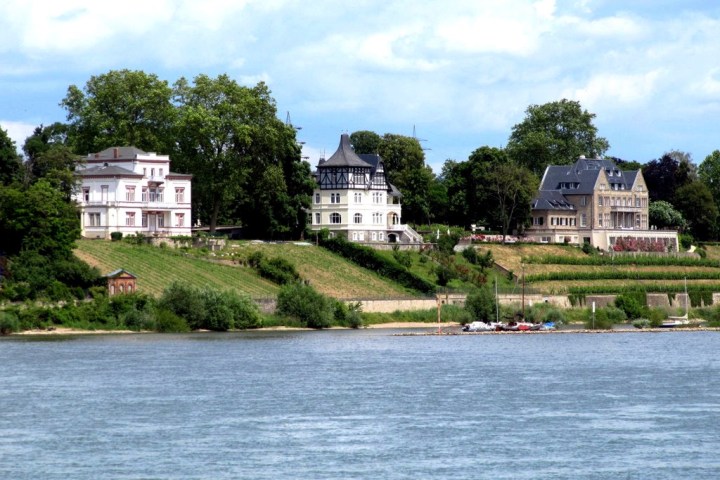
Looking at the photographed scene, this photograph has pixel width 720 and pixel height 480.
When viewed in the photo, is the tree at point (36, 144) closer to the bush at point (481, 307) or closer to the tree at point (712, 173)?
the bush at point (481, 307)

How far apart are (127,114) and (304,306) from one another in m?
33.5

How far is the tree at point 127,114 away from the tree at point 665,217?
58.1 meters

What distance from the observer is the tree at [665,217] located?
16862 cm

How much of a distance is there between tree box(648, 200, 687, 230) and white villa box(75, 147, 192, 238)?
59087 millimetres

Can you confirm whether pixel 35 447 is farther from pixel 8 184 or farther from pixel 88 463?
pixel 8 184

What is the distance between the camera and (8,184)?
376ft

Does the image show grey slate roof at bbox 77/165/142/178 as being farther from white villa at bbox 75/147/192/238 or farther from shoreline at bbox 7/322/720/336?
shoreline at bbox 7/322/720/336

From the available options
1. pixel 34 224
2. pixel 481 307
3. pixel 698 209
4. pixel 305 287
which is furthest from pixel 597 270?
pixel 34 224

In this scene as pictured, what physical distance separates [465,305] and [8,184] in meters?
33.7

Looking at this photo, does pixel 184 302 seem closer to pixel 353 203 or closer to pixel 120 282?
pixel 120 282

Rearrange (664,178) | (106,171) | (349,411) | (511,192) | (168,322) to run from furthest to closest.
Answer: (664,178), (511,192), (106,171), (168,322), (349,411)

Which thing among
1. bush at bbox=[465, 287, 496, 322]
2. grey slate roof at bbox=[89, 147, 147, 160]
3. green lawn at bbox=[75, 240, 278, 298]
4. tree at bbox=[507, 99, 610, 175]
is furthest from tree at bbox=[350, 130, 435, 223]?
bush at bbox=[465, 287, 496, 322]

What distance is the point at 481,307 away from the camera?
115000 mm

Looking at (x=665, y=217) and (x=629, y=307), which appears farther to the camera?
(x=665, y=217)
